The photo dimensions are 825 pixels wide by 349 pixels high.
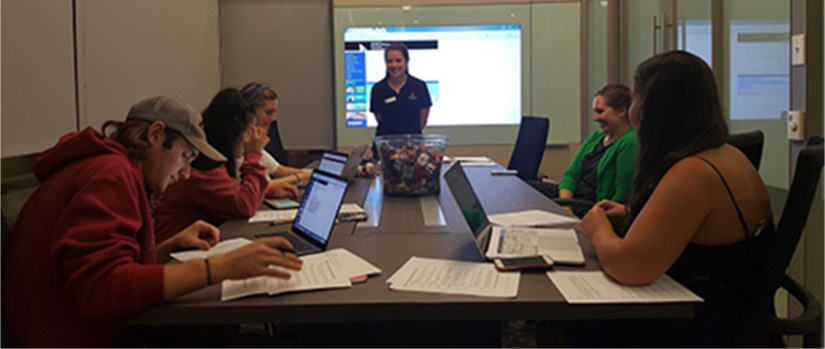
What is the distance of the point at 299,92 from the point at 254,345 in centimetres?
436

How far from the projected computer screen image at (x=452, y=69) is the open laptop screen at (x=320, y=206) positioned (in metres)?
3.91

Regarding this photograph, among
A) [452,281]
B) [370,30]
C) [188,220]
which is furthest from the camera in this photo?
[370,30]

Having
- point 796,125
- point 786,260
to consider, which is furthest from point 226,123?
point 796,125

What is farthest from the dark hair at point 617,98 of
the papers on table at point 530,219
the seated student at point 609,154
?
the papers on table at point 530,219

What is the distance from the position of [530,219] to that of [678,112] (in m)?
0.72

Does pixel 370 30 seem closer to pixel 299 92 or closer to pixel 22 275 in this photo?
pixel 299 92

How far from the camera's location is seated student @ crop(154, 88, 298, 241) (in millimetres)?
2266

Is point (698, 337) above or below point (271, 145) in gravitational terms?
below

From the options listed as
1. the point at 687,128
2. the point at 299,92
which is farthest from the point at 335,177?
the point at 299,92

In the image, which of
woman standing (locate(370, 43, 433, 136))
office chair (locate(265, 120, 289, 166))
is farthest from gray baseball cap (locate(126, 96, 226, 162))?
woman standing (locate(370, 43, 433, 136))

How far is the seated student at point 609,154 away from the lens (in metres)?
3.01

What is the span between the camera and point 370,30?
5707 mm

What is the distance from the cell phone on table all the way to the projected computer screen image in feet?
14.0

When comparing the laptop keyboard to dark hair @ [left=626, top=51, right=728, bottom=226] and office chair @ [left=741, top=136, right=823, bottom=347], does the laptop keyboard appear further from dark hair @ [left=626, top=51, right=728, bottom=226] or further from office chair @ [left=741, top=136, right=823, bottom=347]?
office chair @ [left=741, top=136, right=823, bottom=347]
